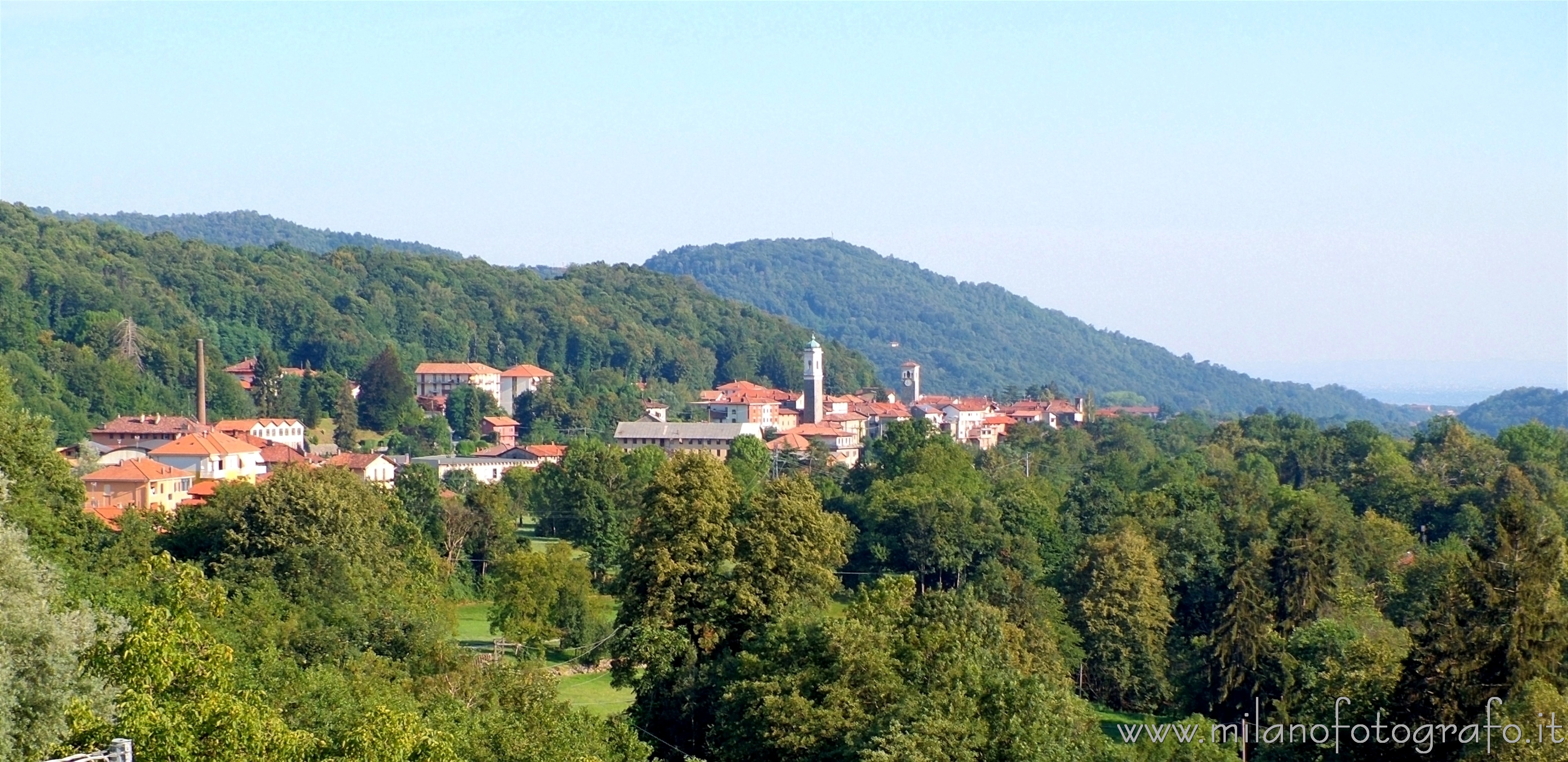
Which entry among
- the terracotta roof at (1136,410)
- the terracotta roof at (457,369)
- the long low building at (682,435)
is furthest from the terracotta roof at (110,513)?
the terracotta roof at (1136,410)

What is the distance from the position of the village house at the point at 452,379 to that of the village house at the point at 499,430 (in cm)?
736

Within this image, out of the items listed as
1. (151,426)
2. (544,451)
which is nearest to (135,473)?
(151,426)

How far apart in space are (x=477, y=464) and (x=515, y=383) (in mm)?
28963

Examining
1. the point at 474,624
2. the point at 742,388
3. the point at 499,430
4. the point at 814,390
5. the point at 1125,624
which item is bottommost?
the point at 474,624

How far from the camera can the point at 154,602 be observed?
23.3 m

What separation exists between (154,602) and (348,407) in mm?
67653

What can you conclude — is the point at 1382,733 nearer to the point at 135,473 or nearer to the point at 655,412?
the point at 135,473

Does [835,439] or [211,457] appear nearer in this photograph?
[211,457]

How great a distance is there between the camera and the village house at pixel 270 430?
7000 cm

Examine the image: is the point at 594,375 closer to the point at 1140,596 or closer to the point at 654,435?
the point at 654,435

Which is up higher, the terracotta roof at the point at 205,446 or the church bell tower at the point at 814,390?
the church bell tower at the point at 814,390

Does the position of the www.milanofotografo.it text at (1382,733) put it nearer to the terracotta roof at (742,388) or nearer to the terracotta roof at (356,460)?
the terracotta roof at (356,460)

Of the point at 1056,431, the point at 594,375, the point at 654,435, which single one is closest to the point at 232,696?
the point at 654,435

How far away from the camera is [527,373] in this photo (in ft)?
352
